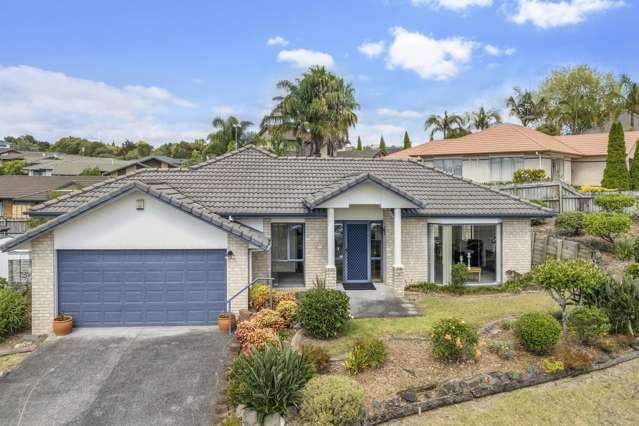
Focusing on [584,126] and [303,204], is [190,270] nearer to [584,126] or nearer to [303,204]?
[303,204]

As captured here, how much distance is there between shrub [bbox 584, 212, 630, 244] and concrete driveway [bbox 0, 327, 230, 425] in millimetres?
17209

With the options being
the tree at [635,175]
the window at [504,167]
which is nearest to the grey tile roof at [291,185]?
the window at [504,167]

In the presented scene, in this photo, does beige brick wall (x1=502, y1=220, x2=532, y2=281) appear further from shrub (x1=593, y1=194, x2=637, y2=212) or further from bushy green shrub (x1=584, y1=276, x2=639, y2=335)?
shrub (x1=593, y1=194, x2=637, y2=212)

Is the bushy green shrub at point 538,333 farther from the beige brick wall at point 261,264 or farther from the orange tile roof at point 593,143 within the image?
the orange tile roof at point 593,143

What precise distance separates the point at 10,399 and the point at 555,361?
41.7 ft

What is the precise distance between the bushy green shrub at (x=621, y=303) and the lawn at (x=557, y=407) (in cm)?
200

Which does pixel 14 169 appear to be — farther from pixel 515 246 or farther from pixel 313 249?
pixel 515 246

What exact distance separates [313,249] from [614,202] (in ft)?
55.8

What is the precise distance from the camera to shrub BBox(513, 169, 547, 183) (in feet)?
103

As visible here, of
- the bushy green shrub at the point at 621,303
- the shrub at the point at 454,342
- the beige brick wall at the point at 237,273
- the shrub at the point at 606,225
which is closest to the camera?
the shrub at the point at 454,342

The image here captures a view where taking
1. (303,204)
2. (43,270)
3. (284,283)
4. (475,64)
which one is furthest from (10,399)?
(475,64)

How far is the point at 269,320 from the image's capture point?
12578 mm

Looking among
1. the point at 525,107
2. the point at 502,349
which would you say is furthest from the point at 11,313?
the point at 525,107

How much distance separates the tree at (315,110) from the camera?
44.0 meters
